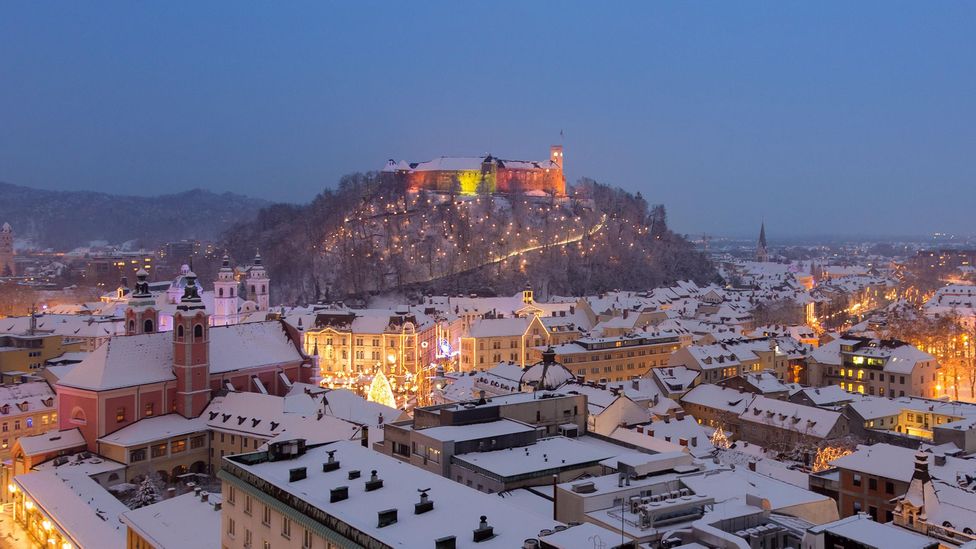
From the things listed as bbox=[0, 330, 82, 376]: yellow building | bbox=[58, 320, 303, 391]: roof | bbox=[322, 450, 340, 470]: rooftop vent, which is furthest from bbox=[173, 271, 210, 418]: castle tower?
bbox=[0, 330, 82, 376]: yellow building

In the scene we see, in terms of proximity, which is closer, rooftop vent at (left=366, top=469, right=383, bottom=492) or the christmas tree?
rooftop vent at (left=366, top=469, right=383, bottom=492)

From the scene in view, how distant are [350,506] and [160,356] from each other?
31.0m

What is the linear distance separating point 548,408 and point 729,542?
16669mm

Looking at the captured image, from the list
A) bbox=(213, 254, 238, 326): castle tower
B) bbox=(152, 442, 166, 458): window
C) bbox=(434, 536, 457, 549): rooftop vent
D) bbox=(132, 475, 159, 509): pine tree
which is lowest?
bbox=(132, 475, 159, 509): pine tree

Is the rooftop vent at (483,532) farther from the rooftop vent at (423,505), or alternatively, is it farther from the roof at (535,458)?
the roof at (535,458)

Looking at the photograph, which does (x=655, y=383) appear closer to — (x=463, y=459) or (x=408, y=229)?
(x=463, y=459)

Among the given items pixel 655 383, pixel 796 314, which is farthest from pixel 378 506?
pixel 796 314

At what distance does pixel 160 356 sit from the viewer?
46.2 metres

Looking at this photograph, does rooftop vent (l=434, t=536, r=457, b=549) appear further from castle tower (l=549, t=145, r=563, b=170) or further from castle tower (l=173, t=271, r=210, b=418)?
castle tower (l=549, t=145, r=563, b=170)

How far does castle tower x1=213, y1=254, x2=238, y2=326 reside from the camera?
78.1 meters

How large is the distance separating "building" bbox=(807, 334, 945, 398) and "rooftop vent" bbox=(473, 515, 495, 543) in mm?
54610

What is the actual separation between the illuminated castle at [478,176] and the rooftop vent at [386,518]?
120 m

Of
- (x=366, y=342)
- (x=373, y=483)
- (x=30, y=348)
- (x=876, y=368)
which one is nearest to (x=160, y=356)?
(x=366, y=342)

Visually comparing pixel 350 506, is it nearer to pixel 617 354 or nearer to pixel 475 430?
pixel 475 430
